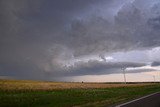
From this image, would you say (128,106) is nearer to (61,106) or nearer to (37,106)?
(61,106)

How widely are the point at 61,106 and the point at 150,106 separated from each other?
7.60 meters

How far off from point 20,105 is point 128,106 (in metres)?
11.2

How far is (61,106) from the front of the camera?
2516 centimetres

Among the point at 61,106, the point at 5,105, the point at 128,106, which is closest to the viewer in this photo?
the point at 128,106

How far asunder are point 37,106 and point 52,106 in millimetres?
1462

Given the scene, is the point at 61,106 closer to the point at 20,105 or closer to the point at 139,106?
the point at 20,105

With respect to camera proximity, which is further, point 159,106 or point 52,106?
point 52,106

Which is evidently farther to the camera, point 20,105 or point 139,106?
point 20,105

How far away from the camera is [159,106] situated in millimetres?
21031

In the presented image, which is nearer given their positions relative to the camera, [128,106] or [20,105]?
[128,106]

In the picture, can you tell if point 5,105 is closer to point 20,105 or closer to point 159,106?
point 20,105

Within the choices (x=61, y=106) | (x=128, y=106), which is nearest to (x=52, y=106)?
(x=61, y=106)

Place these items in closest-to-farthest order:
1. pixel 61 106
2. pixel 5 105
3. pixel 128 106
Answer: pixel 128 106 → pixel 61 106 → pixel 5 105

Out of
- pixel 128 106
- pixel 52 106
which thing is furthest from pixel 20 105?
pixel 128 106
